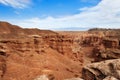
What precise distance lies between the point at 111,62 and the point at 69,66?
3183 cm

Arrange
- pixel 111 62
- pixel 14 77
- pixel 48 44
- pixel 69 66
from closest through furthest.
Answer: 1. pixel 111 62
2. pixel 14 77
3. pixel 69 66
4. pixel 48 44

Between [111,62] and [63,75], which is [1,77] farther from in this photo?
[111,62]

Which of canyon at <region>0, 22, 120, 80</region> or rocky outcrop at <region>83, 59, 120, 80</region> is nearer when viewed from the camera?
rocky outcrop at <region>83, 59, 120, 80</region>

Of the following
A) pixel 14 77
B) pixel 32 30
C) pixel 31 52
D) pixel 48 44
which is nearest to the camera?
pixel 14 77

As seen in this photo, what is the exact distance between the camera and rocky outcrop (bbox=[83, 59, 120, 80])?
57.1 feet

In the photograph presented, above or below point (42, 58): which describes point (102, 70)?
above

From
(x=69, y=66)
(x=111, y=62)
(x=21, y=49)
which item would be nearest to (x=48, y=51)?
(x=69, y=66)

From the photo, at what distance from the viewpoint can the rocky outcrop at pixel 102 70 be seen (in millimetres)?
17406

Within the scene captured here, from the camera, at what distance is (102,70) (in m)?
18.2

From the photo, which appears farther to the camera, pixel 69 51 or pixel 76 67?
pixel 69 51

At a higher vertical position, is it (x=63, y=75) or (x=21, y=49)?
(x=21, y=49)

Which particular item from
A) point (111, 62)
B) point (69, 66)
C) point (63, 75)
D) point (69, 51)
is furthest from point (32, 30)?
point (111, 62)

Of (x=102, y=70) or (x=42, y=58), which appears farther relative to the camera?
(x=42, y=58)

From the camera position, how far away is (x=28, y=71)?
123 feet
